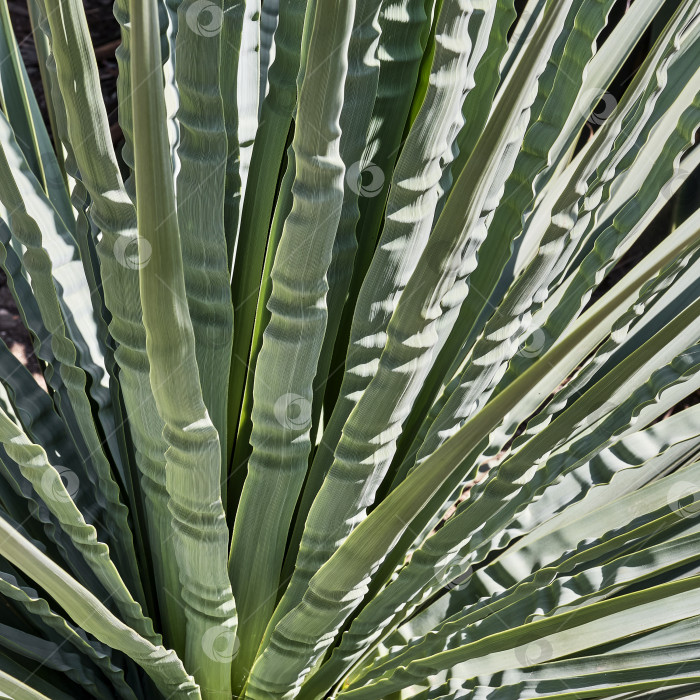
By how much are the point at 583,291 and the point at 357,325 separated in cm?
18

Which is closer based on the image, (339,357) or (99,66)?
(339,357)

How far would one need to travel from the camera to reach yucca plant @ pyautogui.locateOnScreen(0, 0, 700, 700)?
34 centimetres

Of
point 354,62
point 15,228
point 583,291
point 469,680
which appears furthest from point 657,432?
point 15,228

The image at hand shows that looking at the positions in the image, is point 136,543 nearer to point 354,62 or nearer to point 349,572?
point 349,572

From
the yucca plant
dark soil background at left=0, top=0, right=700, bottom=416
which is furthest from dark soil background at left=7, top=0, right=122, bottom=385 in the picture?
the yucca plant

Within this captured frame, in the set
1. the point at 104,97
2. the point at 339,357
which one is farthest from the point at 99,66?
the point at 339,357

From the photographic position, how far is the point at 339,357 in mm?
574

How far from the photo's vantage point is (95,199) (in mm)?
354

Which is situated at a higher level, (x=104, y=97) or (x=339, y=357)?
(x=104, y=97)

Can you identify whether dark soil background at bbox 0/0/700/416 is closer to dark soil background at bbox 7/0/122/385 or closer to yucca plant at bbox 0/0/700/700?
dark soil background at bbox 7/0/122/385

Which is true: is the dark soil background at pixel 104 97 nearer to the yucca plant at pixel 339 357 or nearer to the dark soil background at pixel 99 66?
the dark soil background at pixel 99 66

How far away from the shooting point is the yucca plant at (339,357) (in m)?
0.34

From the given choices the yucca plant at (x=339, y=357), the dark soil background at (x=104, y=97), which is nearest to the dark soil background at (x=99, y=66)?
the dark soil background at (x=104, y=97)

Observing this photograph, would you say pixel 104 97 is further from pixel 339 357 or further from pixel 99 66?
pixel 339 357
